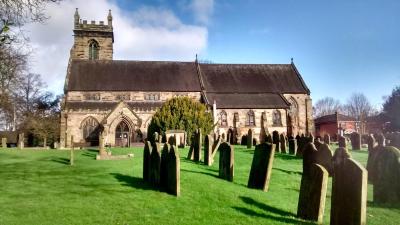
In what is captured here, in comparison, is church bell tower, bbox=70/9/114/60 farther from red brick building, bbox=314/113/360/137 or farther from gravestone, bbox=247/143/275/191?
gravestone, bbox=247/143/275/191

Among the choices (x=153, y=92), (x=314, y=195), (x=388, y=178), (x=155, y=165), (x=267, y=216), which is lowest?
(x=267, y=216)

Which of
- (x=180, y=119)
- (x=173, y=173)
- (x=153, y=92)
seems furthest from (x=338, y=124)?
(x=173, y=173)

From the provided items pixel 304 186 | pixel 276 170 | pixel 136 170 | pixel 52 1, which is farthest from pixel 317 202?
pixel 52 1

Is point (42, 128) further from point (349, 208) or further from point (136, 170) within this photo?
point (349, 208)

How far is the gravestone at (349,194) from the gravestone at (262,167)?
3747 millimetres

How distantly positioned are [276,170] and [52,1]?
9772mm

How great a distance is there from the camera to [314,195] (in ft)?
23.7

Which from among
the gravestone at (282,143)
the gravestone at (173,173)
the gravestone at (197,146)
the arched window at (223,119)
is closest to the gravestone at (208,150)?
the gravestone at (197,146)

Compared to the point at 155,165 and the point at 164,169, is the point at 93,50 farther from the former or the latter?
the point at 164,169

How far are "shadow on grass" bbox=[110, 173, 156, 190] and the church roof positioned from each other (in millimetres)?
29585

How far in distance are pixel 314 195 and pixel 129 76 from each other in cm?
3683

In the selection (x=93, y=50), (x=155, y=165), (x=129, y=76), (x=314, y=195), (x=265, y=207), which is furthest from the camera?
(x=93, y=50)

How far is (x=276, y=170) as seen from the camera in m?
13.7

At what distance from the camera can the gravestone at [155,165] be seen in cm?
1022
